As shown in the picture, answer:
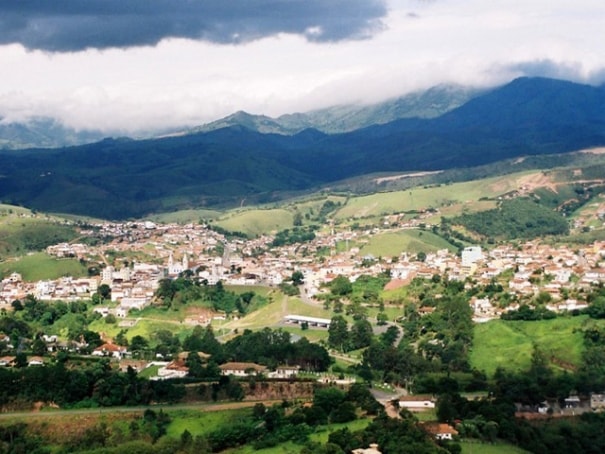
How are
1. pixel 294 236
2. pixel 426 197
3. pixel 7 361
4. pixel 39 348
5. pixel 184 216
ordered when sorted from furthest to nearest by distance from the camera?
pixel 184 216, pixel 426 197, pixel 294 236, pixel 39 348, pixel 7 361

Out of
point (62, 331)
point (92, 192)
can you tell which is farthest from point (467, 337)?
point (92, 192)

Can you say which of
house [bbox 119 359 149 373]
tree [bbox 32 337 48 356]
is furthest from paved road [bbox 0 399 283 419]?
tree [bbox 32 337 48 356]

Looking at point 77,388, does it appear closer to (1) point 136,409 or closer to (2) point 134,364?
(1) point 136,409

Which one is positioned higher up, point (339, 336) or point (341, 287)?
point (341, 287)

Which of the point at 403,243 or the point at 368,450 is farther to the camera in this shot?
the point at 403,243

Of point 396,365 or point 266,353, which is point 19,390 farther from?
point 396,365

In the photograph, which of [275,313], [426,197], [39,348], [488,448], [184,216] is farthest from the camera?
[184,216]

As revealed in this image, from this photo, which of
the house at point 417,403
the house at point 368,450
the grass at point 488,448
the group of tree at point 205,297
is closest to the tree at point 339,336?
the house at point 417,403

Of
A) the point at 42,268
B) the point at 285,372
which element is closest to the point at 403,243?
the point at 42,268
